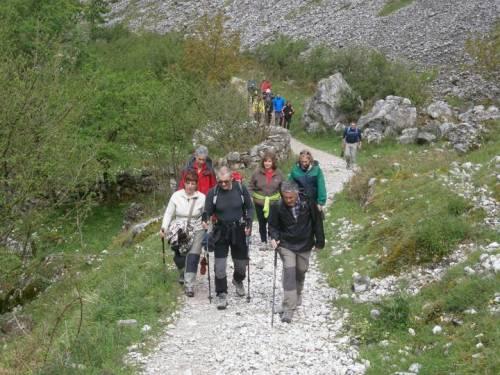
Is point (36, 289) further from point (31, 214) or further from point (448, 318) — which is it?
point (448, 318)

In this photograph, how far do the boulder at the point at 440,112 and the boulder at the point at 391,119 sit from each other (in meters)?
0.92

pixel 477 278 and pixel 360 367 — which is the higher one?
pixel 477 278

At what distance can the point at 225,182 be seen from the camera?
385 inches

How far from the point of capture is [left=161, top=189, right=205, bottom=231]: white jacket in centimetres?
1018

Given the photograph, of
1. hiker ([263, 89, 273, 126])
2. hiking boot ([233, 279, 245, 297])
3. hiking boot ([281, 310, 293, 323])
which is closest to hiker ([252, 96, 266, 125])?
hiker ([263, 89, 273, 126])

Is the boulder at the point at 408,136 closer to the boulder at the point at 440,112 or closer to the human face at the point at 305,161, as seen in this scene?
the boulder at the point at 440,112

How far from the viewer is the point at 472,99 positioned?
34.2m

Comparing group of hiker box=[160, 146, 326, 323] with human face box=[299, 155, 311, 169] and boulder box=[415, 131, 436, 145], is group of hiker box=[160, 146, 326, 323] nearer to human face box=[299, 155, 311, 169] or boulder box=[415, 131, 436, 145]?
human face box=[299, 155, 311, 169]

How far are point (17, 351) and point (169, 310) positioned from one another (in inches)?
97.3

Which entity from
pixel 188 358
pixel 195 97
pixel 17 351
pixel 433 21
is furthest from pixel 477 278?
pixel 433 21

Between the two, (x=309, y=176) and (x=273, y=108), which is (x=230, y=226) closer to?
(x=309, y=176)

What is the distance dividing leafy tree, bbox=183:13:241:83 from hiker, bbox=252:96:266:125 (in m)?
5.86

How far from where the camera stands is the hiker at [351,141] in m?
22.2

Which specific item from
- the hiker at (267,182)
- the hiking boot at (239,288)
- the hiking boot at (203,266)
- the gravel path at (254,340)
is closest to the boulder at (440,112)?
the hiker at (267,182)
